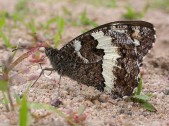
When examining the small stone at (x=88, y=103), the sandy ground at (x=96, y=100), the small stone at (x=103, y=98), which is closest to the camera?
the sandy ground at (x=96, y=100)

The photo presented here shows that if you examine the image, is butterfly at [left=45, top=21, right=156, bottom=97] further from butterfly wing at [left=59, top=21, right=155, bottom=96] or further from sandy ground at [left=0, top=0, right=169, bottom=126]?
sandy ground at [left=0, top=0, right=169, bottom=126]

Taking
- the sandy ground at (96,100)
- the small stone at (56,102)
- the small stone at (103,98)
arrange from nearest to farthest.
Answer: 1. the sandy ground at (96,100)
2. the small stone at (56,102)
3. the small stone at (103,98)

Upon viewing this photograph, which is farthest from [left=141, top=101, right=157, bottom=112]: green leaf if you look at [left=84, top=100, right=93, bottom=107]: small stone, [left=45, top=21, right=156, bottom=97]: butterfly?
[left=84, top=100, right=93, bottom=107]: small stone

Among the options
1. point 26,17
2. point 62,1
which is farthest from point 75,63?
point 62,1

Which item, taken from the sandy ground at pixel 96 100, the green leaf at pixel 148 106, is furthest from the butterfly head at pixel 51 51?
the green leaf at pixel 148 106

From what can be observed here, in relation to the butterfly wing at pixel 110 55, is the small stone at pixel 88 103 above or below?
below

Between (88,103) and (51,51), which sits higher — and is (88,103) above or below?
below

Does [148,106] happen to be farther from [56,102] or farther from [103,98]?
[56,102]

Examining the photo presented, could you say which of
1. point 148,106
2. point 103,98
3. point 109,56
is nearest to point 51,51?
point 109,56

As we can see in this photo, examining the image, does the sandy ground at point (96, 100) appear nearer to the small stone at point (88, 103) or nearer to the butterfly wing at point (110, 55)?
the small stone at point (88, 103)
